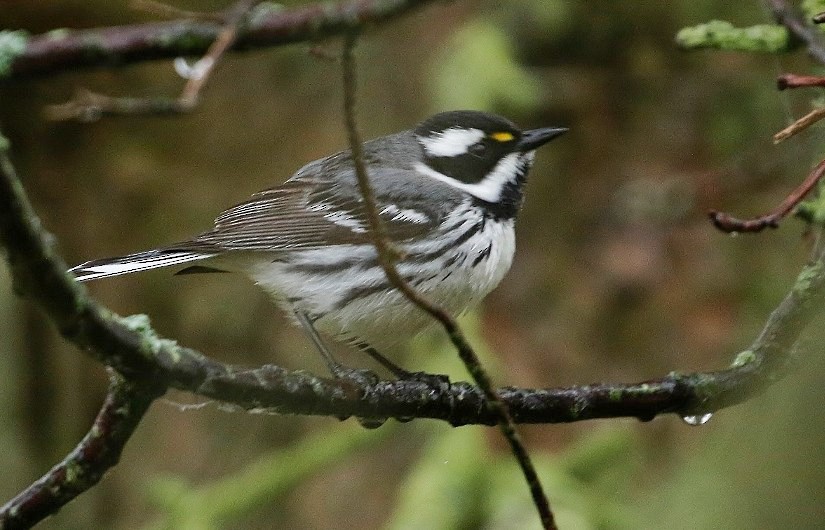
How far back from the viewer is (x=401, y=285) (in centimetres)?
226

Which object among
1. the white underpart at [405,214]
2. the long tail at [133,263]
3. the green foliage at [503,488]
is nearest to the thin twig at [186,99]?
the long tail at [133,263]

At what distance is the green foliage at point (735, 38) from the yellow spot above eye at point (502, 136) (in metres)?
1.29

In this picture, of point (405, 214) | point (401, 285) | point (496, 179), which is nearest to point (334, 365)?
point (405, 214)

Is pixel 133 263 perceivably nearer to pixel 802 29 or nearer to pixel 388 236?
pixel 388 236

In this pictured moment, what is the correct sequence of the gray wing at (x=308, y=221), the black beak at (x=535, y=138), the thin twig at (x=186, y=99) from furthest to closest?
the black beak at (x=535, y=138) < the gray wing at (x=308, y=221) < the thin twig at (x=186, y=99)

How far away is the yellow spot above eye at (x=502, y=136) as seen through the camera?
4.53 m

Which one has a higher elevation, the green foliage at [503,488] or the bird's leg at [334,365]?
the bird's leg at [334,365]

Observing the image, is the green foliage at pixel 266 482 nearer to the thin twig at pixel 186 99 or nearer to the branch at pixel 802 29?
the branch at pixel 802 29

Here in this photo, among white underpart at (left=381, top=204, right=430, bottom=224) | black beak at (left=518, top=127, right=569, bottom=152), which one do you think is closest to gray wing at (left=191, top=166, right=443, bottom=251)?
white underpart at (left=381, top=204, right=430, bottom=224)

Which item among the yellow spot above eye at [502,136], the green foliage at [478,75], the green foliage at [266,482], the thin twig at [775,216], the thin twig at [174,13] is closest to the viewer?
the thin twig at [174,13]

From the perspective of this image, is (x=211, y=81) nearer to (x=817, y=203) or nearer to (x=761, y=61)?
(x=761, y=61)

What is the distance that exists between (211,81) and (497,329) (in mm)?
2518

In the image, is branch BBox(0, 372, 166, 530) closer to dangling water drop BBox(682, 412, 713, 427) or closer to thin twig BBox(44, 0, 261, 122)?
thin twig BBox(44, 0, 261, 122)

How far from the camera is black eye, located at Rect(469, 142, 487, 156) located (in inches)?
179
